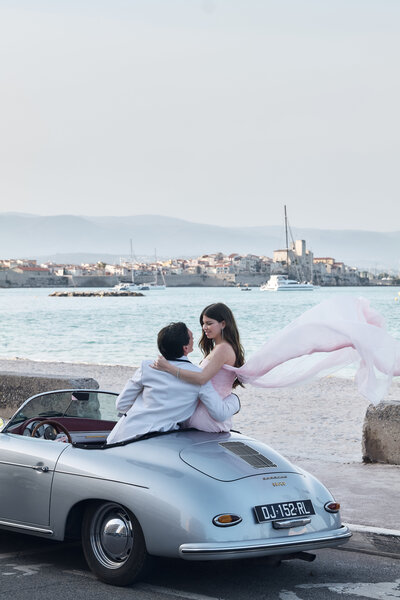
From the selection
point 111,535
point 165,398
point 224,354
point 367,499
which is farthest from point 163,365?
point 367,499

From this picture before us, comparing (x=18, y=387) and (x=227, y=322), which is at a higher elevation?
(x=227, y=322)

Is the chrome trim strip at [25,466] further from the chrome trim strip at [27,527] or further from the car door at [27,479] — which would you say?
the chrome trim strip at [27,527]

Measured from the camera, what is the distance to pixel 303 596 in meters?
5.54

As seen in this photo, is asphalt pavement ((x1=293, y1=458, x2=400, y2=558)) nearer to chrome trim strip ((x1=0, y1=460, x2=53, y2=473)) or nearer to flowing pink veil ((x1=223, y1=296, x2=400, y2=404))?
flowing pink veil ((x1=223, y1=296, x2=400, y2=404))

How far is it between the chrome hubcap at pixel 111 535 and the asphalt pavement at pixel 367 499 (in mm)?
1896

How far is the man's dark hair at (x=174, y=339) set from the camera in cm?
629

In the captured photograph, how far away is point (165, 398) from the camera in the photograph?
618 cm

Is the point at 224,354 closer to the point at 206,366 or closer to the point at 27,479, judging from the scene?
the point at 206,366

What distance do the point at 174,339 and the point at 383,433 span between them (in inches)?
168

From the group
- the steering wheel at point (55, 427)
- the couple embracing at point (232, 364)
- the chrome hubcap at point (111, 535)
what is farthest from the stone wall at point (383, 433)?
the chrome hubcap at point (111, 535)

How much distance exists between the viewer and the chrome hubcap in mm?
5672

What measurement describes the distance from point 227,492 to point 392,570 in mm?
1530

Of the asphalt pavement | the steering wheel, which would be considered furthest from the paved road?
the steering wheel

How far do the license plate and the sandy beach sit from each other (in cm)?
497
